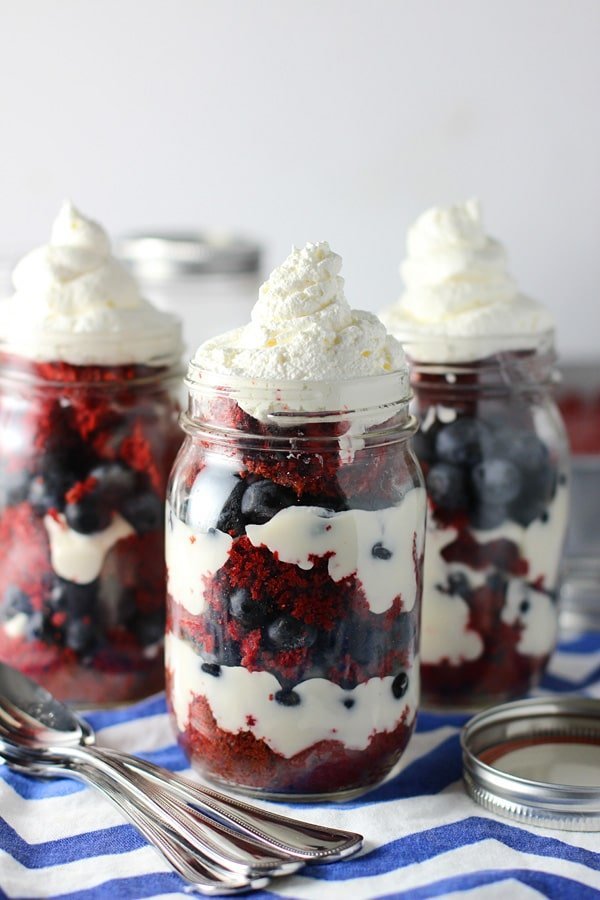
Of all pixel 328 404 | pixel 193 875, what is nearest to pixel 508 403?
pixel 328 404

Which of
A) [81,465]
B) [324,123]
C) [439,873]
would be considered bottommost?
[439,873]

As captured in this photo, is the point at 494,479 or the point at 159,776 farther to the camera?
the point at 494,479

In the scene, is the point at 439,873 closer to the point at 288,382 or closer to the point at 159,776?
the point at 159,776

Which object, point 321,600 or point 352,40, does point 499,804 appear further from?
point 352,40

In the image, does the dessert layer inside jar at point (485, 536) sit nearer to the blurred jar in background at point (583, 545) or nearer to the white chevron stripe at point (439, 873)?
the blurred jar in background at point (583, 545)

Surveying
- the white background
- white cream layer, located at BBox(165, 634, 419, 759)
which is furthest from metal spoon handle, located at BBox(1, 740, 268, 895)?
the white background

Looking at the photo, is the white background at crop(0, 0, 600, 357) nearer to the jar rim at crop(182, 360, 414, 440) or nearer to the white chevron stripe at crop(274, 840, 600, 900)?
the jar rim at crop(182, 360, 414, 440)

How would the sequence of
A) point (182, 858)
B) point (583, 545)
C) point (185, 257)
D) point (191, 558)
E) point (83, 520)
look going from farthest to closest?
point (185, 257), point (583, 545), point (83, 520), point (191, 558), point (182, 858)

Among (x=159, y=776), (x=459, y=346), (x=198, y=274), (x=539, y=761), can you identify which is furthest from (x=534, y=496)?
(x=198, y=274)
